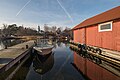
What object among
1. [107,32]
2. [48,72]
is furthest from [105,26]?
[48,72]

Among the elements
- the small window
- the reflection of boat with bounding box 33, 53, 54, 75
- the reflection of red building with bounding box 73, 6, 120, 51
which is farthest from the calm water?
the small window

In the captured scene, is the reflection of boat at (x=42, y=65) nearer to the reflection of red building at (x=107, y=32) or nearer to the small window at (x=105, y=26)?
the reflection of red building at (x=107, y=32)

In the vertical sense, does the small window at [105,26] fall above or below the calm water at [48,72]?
above

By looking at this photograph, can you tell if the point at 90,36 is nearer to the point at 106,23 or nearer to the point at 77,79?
the point at 106,23

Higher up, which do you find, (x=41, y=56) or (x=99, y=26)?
(x=99, y=26)

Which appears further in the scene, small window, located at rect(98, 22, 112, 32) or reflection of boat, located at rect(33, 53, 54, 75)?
small window, located at rect(98, 22, 112, 32)

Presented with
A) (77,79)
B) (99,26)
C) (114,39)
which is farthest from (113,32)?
(77,79)

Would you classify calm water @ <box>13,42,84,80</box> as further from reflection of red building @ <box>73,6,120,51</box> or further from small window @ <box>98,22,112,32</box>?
small window @ <box>98,22,112,32</box>

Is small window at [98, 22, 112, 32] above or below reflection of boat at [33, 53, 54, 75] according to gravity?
above

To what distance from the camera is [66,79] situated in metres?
7.92

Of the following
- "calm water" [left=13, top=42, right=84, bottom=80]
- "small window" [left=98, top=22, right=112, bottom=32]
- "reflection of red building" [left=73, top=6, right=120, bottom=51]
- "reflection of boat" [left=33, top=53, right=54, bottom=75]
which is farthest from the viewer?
"small window" [left=98, top=22, right=112, bottom=32]

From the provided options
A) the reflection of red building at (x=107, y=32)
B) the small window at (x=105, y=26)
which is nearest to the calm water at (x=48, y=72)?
the reflection of red building at (x=107, y=32)

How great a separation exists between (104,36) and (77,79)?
8149 millimetres

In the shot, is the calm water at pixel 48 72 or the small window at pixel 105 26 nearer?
the calm water at pixel 48 72
